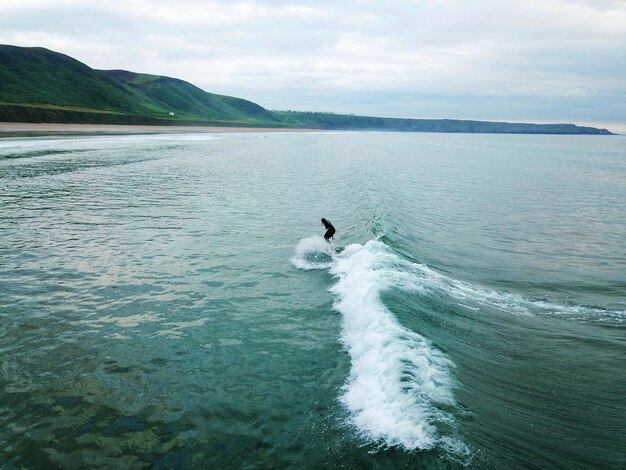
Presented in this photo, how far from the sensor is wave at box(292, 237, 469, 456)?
29.2 ft

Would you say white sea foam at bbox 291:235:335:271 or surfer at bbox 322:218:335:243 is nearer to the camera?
white sea foam at bbox 291:235:335:271

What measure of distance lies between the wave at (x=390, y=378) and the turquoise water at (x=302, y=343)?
→ 56 millimetres

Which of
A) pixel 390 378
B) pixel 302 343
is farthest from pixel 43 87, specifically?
pixel 390 378

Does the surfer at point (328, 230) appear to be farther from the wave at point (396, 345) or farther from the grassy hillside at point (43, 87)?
the grassy hillside at point (43, 87)

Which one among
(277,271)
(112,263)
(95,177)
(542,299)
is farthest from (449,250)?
(95,177)

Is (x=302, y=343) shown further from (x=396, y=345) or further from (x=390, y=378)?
(x=390, y=378)

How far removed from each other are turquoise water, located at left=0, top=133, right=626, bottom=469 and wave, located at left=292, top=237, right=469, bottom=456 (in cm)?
6

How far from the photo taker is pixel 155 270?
18.7 metres

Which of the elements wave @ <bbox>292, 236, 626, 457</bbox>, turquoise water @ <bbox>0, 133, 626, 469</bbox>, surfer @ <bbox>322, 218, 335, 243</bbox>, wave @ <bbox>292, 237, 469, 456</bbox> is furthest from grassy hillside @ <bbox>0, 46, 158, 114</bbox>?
wave @ <bbox>292, 237, 469, 456</bbox>

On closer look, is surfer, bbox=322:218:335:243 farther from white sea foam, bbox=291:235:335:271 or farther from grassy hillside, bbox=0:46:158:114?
grassy hillside, bbox=0:46:158:114

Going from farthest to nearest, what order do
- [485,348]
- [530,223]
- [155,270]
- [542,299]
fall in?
[530,223] < [155,270] < [542,299] < [485,348]

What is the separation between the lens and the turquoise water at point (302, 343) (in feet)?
28.6

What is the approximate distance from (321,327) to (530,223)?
84.7ft

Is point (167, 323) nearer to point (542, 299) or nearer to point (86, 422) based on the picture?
point (86, 422)
